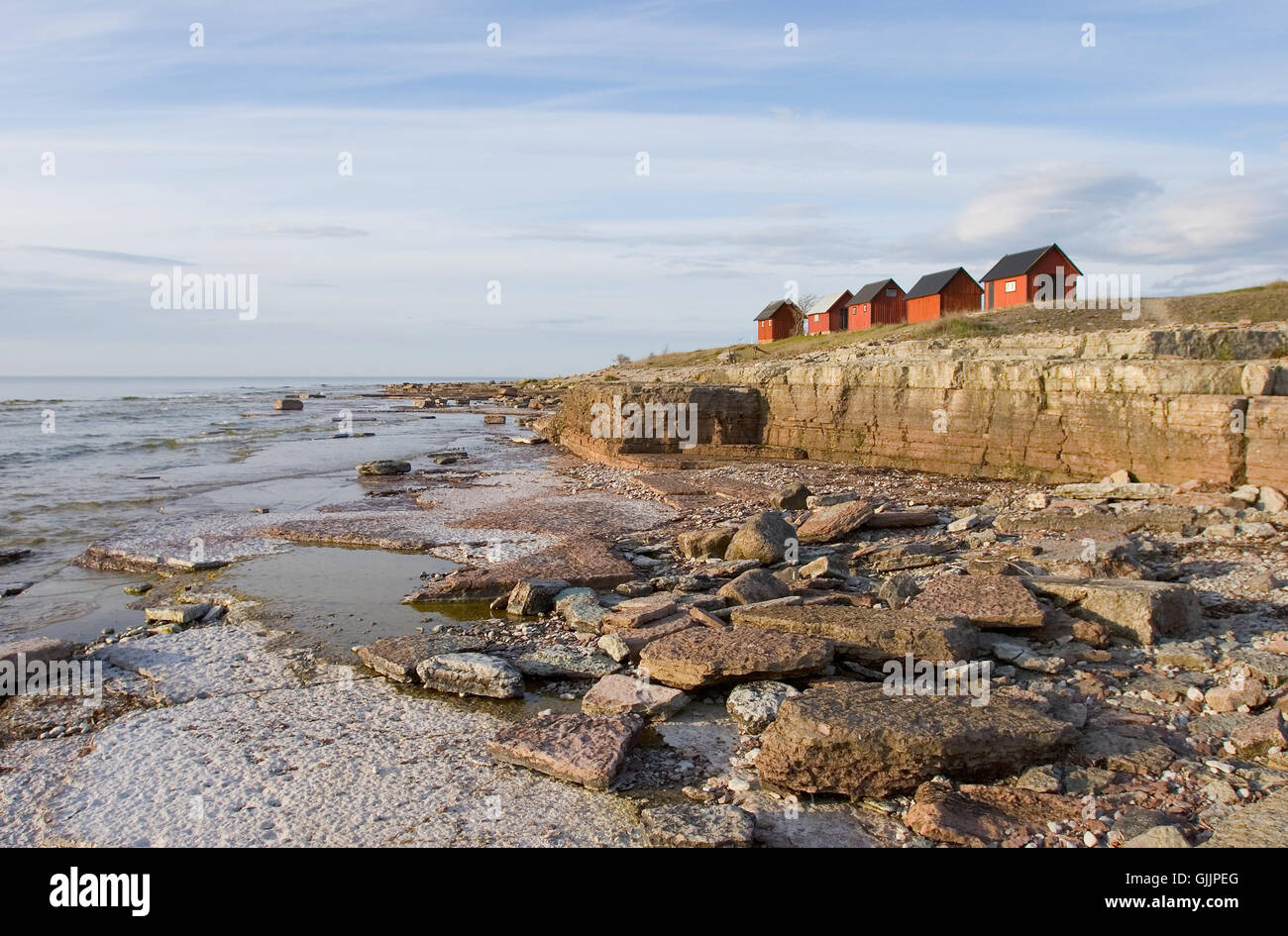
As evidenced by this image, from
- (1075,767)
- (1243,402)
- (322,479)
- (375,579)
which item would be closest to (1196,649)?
(1075,767)

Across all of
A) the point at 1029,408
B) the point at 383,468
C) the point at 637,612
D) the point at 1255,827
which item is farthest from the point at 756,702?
the point at 383,468

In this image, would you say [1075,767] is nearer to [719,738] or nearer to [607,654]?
[719,738]

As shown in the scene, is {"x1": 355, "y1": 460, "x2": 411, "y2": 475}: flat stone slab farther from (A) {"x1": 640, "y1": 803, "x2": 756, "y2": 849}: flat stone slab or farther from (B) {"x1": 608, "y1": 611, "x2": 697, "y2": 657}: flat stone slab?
(A) {"x1": 640, "y1": 803, "x2": 756, "y2": 849}: flat stone slab

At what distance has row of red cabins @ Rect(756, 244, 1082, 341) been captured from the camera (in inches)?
1339

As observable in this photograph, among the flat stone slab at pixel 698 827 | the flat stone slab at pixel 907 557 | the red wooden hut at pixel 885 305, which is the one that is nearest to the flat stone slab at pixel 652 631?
the flat stone slab at pixel 698 827

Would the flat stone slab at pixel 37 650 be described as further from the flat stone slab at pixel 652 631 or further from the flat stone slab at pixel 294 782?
the flat stone slab at pixel 652 631

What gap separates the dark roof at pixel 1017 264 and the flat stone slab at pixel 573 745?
35.0 metres

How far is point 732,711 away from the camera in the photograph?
5000 mm

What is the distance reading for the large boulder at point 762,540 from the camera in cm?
836

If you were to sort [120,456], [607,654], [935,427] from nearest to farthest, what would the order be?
[607,654]
[935,427]
[120,456]

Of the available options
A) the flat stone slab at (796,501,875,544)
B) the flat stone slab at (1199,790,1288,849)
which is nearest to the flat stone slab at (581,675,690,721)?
the flat stone slab at (1199,790,1288,849)

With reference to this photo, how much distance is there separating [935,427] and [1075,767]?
34.7 feet
